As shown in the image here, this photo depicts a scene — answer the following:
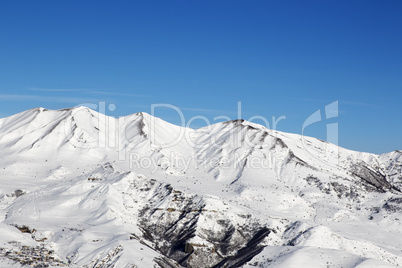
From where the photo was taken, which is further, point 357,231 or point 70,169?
point 70,169

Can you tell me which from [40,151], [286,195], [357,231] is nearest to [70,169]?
[40,151]

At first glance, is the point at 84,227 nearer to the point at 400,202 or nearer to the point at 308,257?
the point at 308,257

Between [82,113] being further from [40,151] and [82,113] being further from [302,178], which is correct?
[302,178]

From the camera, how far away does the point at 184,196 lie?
74.2m

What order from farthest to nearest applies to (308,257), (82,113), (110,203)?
(82,113) < (110,203) < (308,257)

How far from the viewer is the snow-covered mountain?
5484 cm

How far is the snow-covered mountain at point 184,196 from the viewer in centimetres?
5484

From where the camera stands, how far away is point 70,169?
3775 inches

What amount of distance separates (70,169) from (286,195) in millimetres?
45704

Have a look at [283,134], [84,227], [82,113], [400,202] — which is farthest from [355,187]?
→ [82,113]

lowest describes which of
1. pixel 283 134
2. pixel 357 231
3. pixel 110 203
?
pixel 357 231

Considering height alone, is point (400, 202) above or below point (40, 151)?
below

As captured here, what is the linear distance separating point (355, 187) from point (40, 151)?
238ft

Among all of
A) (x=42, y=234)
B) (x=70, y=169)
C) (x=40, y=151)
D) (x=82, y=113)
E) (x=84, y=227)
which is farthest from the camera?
(x=82, y=113)
